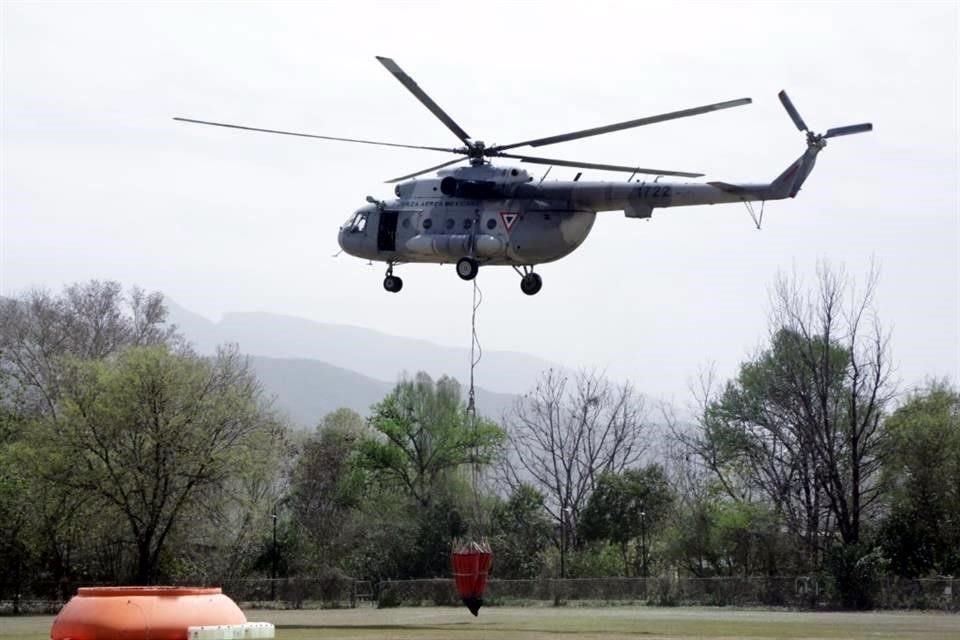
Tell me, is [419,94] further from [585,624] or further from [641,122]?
[585,624]

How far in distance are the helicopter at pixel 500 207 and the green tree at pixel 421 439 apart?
53.6m

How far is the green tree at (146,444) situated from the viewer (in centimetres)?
6494

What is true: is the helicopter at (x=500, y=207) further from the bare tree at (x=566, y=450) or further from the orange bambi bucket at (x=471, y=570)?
the bare tree at (x=566, y=450)

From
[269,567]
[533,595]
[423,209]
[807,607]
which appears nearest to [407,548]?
[269,567]

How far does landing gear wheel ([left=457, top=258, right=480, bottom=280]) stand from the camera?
116 ft

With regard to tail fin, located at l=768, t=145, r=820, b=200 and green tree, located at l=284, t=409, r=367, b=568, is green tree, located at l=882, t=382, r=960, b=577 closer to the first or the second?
green tree, located at l=284, t=409, r=367, b=568

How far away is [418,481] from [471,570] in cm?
5628

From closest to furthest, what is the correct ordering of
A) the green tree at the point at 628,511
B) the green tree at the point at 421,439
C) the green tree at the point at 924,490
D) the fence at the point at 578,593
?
the fence at the point at 578,593 < the green tree at the point at 924,490 < the green tree at the point at 628,511 < the green tree at the point at 421,439

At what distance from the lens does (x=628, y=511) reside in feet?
279

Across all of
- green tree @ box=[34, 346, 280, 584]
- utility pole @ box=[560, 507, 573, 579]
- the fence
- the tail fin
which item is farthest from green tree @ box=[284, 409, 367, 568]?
the tail fin

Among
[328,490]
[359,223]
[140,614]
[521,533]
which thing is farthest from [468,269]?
[328,490]

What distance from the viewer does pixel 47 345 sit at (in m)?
94.0

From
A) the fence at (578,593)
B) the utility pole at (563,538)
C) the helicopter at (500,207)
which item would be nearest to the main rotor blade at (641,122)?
the helicopter at (500,207)

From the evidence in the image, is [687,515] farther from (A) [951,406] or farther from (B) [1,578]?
(B) [1,578]
